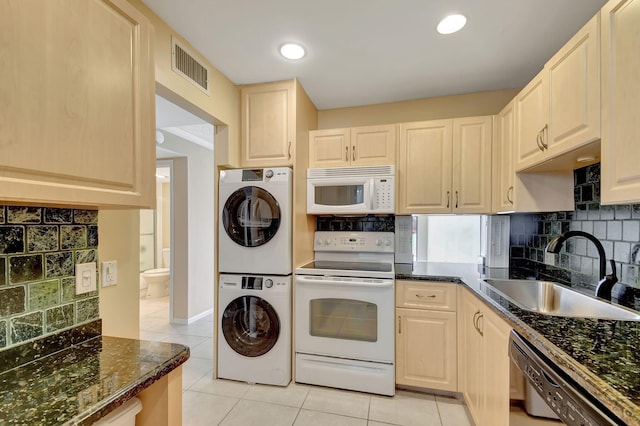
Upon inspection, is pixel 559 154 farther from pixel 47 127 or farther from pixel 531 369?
pixel 47 127

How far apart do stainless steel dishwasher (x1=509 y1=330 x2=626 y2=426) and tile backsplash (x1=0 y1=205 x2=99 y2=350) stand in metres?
1.75

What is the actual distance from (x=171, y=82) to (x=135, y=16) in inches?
29.7

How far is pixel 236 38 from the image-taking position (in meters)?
1.82

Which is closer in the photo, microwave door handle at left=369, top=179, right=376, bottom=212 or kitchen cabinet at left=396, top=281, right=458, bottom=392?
kitchen cabinet at left=396, top=281, right=458, bottom=392

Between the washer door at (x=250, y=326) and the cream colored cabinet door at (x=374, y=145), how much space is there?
1.46 metres

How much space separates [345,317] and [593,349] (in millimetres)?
1505

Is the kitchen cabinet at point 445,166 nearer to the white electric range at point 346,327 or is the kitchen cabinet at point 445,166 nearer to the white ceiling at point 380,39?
the white ceiling at point 380,39

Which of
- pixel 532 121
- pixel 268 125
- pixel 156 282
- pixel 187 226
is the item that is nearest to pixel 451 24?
pixel 532 121

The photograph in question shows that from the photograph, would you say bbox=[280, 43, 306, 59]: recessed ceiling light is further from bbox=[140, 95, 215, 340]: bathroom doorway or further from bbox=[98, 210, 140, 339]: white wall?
bbox=[140, 95, 215, 340]: bathroom doorway

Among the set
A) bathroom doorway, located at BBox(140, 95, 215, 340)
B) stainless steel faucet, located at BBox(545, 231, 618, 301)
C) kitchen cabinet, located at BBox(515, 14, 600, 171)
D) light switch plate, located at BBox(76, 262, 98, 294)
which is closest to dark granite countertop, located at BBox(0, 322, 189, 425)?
light switch plate, located at BBox(76, 262, 98, 294)

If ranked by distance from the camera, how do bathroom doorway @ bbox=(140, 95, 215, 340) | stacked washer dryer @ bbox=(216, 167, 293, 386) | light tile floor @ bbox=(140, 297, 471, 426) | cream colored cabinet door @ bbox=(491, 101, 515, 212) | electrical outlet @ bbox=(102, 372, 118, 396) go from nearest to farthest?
electrical outlet @ bbox=(102, 372, 118, 396) → light tile floor @ bbox=(140, 297, 471, 426) → cream colored cabinet door @ bbox=(491, 101, 515, 212) → stacked washer dryer @ bbox=(216, 167, 293, 386) → bathroom doorway @ bbox=(140, 95, 215, 340)

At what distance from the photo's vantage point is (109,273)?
137 cm

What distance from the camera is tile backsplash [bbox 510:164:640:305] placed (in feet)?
4.89

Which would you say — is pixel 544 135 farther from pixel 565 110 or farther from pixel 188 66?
pixel 188 66
